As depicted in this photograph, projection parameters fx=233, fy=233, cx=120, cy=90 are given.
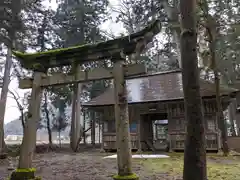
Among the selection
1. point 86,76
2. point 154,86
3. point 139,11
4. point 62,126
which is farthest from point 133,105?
point 62,126

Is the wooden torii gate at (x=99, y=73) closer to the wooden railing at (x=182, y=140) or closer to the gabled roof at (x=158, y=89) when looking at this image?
the gabled roof at (x=158, y=89)

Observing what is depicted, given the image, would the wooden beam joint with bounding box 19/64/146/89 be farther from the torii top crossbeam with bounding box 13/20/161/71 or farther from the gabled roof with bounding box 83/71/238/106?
the gabled roof with bounding box 83/71/238/106

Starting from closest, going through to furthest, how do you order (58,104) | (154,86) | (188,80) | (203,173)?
(203,173) → (188,80) → (154,86) → (58,104)

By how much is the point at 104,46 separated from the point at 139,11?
1205 centimetres

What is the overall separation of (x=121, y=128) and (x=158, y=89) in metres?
9.76

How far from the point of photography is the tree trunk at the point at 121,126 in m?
5.06

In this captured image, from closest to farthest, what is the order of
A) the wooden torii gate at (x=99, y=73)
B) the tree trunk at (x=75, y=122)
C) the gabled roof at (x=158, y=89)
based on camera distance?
the wooden torii gate at (x=99, y=73), the gabled roof at (x=158, y=89), the tree trunk at (x=75, y=122)

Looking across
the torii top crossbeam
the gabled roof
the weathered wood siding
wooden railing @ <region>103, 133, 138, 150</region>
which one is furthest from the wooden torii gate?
wooden railing @ <region>103, 133, 138, 150</region>

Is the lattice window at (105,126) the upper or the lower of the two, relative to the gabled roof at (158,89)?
lower

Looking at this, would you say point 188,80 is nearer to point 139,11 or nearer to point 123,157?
point 123,157

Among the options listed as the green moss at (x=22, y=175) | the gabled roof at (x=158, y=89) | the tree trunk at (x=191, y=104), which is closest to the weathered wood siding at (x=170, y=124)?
the gabled roof at (x=158, y=89)

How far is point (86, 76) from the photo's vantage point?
605cm

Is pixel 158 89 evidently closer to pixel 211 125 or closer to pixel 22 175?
pixel 211 125

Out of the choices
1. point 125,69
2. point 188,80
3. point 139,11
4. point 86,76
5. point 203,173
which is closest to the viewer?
point 203,173
